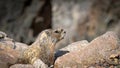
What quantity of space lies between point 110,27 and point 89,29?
133cm

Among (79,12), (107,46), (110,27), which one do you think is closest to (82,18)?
(79,12)

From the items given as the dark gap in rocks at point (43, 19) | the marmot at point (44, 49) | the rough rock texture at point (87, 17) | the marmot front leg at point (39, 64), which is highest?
the dark gap in rocks at point (43, 19)

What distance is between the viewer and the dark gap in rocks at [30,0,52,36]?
80.9 ft

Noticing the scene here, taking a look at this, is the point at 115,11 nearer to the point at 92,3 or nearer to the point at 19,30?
the point at 92,3

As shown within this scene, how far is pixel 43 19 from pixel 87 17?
4.16 m

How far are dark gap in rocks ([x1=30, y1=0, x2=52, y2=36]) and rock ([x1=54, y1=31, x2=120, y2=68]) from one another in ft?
58.1

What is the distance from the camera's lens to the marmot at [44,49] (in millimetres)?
6395

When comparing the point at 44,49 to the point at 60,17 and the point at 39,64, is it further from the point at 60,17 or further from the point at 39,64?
the point at 60,17

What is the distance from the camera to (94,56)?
6.34 meters

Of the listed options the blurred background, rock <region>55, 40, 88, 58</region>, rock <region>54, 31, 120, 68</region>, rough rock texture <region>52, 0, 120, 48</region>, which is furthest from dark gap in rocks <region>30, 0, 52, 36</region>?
rock <region>54, 31, 120, 68</region>

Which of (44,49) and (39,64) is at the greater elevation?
(44,49)

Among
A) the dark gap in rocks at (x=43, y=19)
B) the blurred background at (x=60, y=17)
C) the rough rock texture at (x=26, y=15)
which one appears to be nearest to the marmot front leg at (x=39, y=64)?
the blurred background at (x=60, y=17)

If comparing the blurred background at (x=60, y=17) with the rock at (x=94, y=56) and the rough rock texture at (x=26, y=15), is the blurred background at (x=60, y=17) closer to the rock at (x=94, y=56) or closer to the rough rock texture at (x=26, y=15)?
the rough rock texture at (x=26, y=15)

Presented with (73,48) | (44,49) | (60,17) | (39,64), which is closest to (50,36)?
(44,49)
